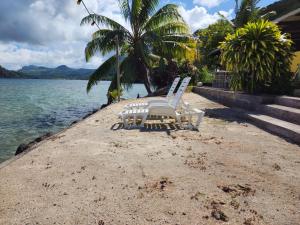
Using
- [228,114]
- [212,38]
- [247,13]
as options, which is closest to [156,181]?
[228,114]

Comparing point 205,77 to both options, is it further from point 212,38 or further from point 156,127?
point 156,127

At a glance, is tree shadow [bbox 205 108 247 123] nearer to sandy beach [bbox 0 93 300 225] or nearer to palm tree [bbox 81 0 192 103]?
Result: sandy beach [bbox 0 93 300 225]

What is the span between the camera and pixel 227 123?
9023mm

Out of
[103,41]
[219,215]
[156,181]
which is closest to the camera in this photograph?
[219,215]

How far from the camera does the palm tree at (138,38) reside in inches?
825

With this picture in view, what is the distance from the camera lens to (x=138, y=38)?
2162 cm

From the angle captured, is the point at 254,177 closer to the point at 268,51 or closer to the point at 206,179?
the point at 206,179

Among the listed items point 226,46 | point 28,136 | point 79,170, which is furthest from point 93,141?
point 28,136

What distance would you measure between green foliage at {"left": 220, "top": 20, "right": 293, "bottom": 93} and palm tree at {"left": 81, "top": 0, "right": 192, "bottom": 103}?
1049 cm

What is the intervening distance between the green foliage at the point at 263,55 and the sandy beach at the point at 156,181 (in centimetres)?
381

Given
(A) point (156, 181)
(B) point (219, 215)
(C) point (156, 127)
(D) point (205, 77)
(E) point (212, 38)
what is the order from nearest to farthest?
(B) point (219, 215) < (A) point (156, 181) < (C) point (156, 127) < (D) point (205, 77) < (E) point (212, 38)

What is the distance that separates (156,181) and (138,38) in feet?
59.7

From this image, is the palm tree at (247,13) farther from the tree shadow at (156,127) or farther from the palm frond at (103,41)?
the tree shadow at (156,127)

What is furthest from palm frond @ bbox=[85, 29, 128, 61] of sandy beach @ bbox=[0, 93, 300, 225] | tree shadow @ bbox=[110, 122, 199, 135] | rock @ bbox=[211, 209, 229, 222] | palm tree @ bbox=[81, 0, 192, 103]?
rock @ bbox=[211, 209, 229, 222]
